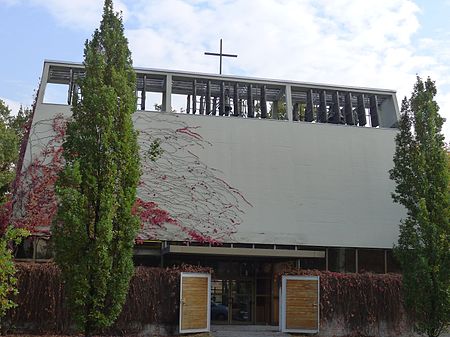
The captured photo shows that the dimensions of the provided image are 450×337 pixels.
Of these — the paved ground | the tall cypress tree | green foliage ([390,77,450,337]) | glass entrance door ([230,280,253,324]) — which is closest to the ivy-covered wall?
the paved ground

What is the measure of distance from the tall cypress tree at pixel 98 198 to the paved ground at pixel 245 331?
6977 millimetres

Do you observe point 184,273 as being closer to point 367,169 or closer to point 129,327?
point 129,327

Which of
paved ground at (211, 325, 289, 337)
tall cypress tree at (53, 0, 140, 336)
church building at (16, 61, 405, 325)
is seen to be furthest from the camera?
church building at (16, 61, 405, 325)

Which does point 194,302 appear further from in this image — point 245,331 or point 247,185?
point 247,185

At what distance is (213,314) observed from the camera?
21.5 metres

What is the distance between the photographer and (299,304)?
18312 mm

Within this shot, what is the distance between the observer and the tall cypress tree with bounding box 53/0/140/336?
11.4 metres

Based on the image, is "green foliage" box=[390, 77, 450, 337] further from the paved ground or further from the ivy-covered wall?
the paved ground

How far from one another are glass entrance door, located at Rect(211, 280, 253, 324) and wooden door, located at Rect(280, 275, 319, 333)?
3728 millimetres

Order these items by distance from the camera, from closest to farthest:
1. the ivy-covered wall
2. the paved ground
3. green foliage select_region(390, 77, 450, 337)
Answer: green foliage select_region(390, 77, 450, 337) < the ivy-covered wall < the paved ground

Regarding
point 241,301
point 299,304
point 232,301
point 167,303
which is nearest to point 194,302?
point 167,303

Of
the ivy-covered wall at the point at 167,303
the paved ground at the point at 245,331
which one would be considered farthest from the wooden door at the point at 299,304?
the paved ground at the point at 245,331

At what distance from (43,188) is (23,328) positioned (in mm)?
4880

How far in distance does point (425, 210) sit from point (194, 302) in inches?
288
